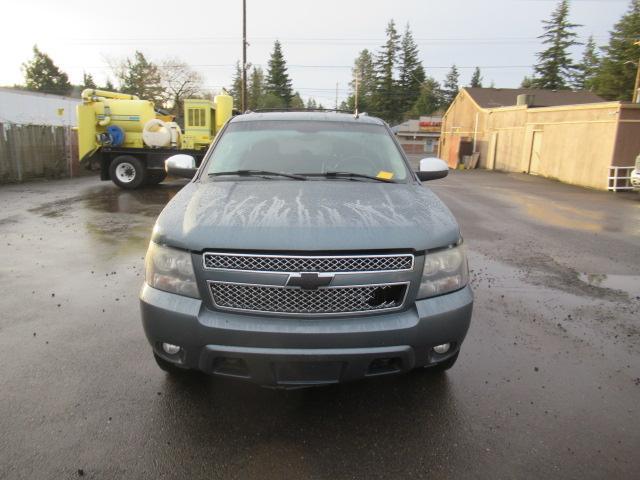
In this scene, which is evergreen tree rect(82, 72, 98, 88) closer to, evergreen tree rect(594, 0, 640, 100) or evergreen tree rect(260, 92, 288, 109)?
evergreen tree rect(260, 92, 288, 109)

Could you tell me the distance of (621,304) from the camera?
5207mm

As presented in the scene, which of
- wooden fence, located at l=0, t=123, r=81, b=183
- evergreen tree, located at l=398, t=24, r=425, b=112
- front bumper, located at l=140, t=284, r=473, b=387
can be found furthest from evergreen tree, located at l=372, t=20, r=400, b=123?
front bumper, located at l=140, t=284, r=473, b=387

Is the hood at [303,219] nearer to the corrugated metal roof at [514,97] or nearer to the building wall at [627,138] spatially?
the building wall at [627,138]

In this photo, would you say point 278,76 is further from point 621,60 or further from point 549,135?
point 549,135

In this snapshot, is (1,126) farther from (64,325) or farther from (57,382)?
(57,382)

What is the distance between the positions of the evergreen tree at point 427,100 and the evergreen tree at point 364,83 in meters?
8.15

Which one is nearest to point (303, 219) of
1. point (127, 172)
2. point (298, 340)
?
point (298, 340)

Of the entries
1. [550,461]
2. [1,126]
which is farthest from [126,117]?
[550,461]

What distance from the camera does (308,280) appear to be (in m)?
2.48

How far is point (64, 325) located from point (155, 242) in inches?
83.3

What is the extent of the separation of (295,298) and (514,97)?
4126cm

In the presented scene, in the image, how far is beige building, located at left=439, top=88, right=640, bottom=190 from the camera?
59.7ft

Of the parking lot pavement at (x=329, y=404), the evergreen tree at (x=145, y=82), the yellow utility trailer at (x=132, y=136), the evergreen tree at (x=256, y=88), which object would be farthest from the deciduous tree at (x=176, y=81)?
the parking lot pavement at (x=329, y=404)

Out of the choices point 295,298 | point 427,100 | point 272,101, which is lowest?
point 295,298
